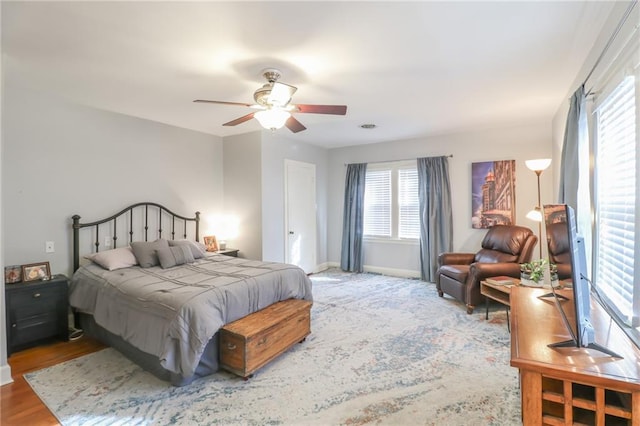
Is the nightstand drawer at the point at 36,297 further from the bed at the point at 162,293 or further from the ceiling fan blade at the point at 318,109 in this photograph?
the ceiling fan blade at the point at 318,109

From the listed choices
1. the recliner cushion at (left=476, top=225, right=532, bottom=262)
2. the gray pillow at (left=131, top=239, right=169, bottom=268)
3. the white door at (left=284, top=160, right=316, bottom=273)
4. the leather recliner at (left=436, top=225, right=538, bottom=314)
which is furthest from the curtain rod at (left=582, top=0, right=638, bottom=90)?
the gray pillow at (left=131, top=239, right=169, bottom=268)

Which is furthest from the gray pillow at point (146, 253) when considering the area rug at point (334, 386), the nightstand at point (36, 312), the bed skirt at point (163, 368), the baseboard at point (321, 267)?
the baseboard at point (321, 267)

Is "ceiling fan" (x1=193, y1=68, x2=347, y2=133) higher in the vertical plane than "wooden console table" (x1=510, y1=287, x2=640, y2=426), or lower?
higher

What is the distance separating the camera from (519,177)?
465 cm

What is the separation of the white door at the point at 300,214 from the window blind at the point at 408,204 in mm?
1638

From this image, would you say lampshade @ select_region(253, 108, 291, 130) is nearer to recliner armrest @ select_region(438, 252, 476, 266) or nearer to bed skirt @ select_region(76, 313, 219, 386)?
bed skirt @ select_region(76, 313, 219, 386)

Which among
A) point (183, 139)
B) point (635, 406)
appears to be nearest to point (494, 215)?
point (635, 406)

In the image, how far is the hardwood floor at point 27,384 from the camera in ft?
6.53

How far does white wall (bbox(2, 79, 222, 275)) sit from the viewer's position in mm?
3074

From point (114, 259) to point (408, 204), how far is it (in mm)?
4535

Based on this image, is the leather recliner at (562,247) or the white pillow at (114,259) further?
the white pillow at (114,259)

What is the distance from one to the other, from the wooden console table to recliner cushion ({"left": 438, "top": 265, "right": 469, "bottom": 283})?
8.04 ft

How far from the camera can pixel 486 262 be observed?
429cm

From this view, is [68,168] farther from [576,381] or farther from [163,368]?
[576,381]
